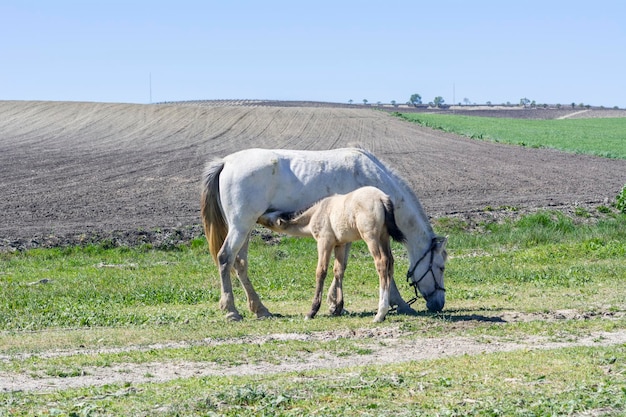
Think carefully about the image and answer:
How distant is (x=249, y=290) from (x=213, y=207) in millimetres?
1374

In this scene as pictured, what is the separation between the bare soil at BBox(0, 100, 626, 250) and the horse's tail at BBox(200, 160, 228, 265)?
693 cm

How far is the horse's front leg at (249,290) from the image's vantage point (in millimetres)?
13766

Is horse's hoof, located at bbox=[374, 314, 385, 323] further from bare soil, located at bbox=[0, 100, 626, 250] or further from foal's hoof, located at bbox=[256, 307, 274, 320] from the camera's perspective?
bare soil, located at bbox=[0, 100, 626, 250]

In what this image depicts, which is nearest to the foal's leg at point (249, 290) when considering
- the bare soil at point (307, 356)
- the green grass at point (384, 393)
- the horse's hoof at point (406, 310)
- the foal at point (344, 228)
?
the foal at point (344, 228)

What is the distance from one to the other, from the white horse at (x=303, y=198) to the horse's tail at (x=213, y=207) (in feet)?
0.23

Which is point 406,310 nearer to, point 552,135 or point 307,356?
point 307,356

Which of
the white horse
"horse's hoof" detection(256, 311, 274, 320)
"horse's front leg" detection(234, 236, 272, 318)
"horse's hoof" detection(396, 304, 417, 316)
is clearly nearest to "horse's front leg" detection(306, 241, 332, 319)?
the white horse

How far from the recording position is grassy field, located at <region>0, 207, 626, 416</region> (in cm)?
777

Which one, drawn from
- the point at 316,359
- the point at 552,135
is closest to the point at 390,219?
the point at 316,359

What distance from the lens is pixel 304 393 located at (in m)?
8.00

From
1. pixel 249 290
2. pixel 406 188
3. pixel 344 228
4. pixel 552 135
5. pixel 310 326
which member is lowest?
pixel 310 326

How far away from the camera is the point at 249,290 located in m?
13.8

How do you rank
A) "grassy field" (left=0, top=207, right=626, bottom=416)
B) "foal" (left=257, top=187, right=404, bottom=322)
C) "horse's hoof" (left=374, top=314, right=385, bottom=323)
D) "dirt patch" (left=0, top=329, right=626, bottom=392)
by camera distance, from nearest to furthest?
"grassy field" (left=0, top=207, right=626, bottom=416)
"dirt patch" (left=0, top=329, right=626, bottom=392)
"horse's hoof" (left=374, top=314, right=385, bottom=323)
"foal" (left=257, top=187, right=404, bottom=322)

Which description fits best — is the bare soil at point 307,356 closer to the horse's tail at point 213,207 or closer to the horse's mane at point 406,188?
the horse's mane at point 406,188
